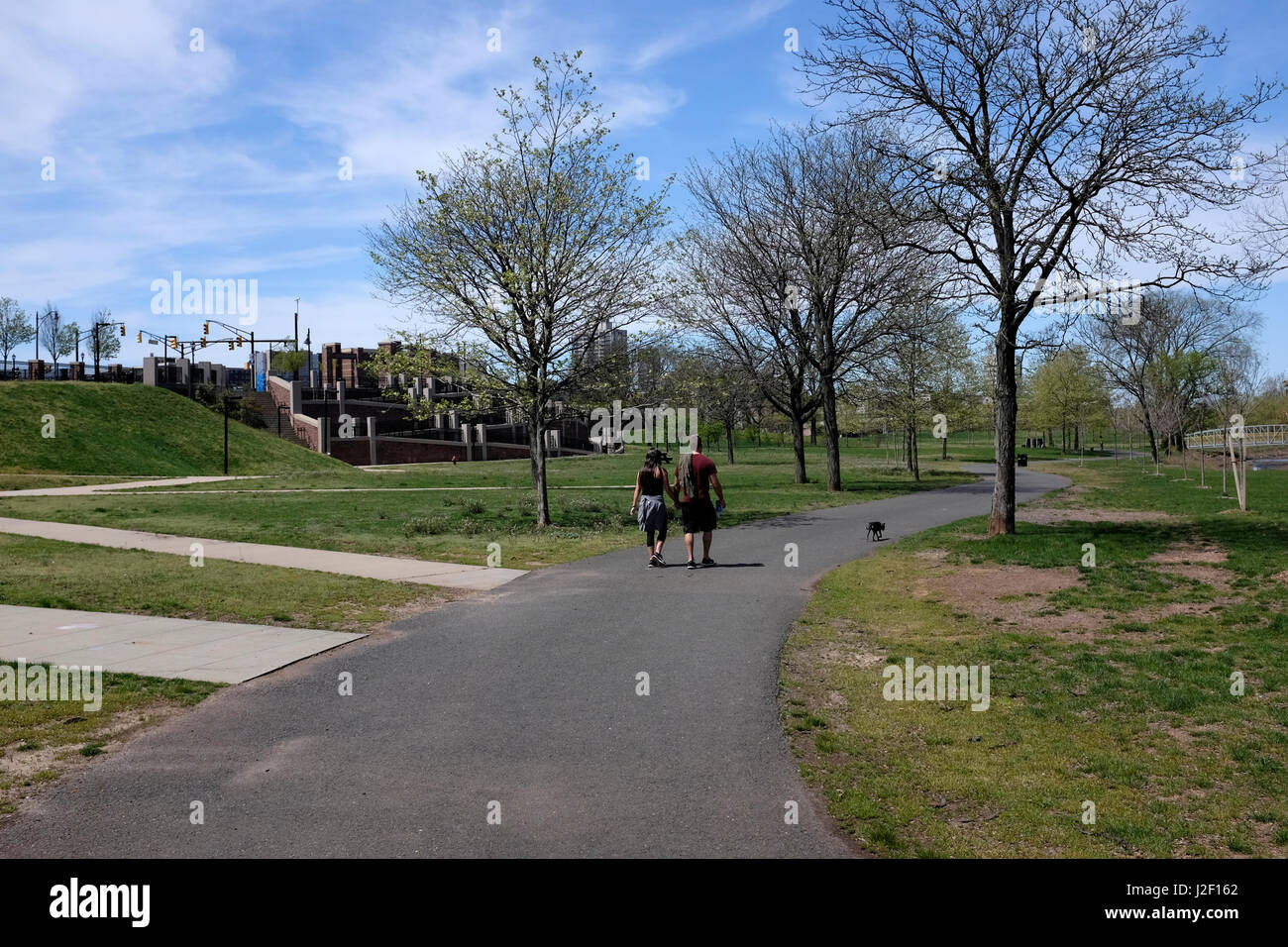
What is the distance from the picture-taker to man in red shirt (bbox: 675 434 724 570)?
14.2 meters

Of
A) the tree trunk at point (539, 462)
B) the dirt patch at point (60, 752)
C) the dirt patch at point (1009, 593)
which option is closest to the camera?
the dirt patch at point (60, 752)

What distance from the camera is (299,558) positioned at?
51.0 feet

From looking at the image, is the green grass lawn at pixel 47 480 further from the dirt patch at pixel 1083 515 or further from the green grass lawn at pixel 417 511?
the dirt patch at pixel 1083 515

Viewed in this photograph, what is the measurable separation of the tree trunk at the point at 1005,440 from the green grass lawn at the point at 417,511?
6.35 m

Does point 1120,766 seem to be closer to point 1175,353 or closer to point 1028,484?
point 1028,484

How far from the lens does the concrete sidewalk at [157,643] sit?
329 inches

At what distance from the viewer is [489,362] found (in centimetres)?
2031

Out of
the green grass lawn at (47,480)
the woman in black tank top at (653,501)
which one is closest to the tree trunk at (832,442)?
the woman in black tank top at (653,501)

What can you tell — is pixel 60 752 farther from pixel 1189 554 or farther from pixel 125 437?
pixel 125 437

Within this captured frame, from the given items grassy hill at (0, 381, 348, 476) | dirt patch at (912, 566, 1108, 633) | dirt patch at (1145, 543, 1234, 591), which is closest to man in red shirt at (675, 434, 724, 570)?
dirt patch at (912, 566, 1108, 633)

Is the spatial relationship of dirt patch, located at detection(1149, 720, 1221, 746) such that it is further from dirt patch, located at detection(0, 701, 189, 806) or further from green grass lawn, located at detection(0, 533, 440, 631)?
green grass lawn, located at detection(0, 533, 440, 631)

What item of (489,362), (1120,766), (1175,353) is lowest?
(1120,766)
